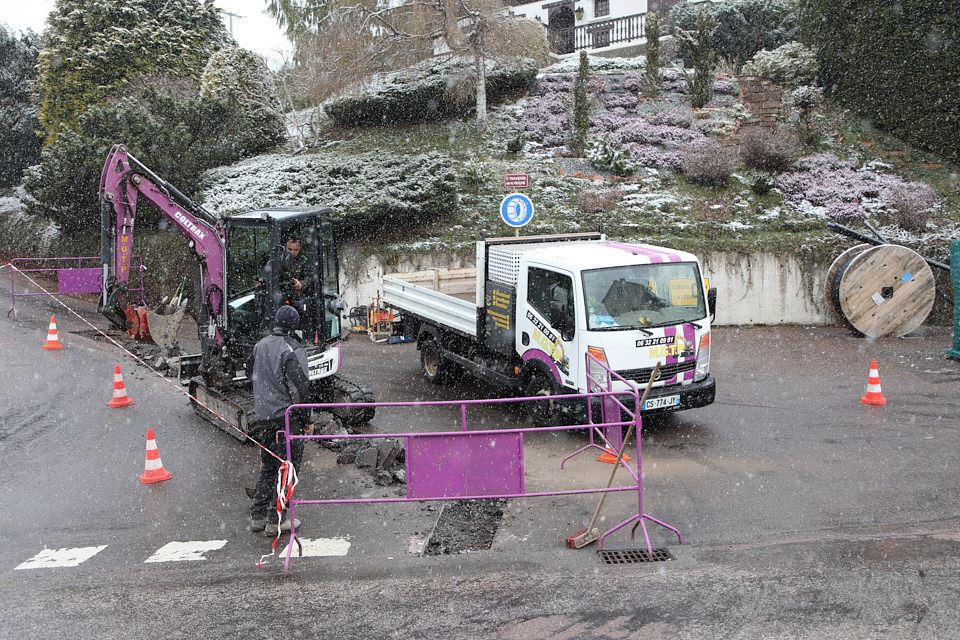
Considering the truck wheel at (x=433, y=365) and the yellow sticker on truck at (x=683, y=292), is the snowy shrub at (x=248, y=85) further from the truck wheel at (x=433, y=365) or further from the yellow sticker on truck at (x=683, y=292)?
the yellow sticker on truck at (x=683, y=292)

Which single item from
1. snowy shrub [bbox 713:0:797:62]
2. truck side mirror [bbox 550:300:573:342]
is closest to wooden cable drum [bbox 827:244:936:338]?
truck side mirror [bbox 550:300:573:342]

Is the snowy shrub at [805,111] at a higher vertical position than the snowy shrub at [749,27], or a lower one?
lower

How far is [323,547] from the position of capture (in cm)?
724

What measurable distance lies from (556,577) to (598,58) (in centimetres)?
2732

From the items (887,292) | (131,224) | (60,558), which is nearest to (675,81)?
(887,292)

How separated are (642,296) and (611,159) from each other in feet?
43.0

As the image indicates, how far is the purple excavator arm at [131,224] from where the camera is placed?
11.0 metres

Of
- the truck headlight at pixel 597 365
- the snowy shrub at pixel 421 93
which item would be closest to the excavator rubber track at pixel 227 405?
the truck headlight at pixel 597 365

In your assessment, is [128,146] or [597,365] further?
[128,146]

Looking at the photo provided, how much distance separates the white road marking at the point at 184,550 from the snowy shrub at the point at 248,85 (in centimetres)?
2013

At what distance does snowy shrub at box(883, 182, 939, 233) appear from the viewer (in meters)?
18.9

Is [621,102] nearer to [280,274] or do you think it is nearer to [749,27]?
[749,27]

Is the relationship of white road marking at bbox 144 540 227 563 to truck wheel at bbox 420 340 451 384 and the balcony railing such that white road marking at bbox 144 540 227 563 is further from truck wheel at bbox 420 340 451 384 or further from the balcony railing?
the balcony railing

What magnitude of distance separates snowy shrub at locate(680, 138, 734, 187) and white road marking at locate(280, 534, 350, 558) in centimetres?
1667
